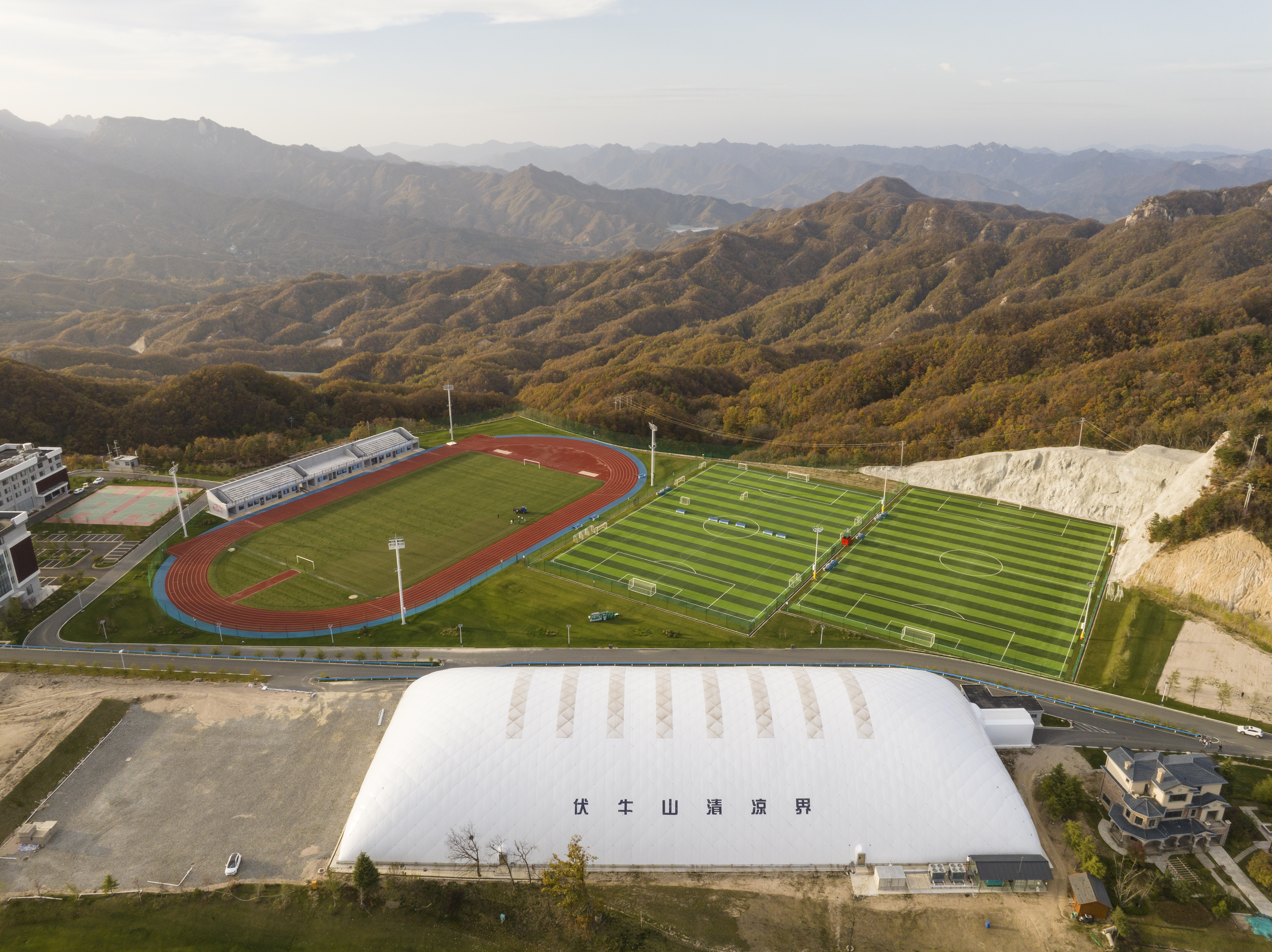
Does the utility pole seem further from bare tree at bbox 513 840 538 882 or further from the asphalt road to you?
bare tree at bbox 513 840 538 882

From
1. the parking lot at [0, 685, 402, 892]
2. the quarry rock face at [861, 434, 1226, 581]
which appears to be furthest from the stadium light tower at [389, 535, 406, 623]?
the quarry rock face at [861, 434, 1226, 581]

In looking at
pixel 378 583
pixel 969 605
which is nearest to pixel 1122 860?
pixel 969 605

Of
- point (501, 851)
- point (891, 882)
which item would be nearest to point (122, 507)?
point (501, 851)

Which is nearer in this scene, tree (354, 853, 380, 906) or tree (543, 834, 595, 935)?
tree (543, 834, 595, 935)

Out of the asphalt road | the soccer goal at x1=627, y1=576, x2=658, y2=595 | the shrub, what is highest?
the shrub

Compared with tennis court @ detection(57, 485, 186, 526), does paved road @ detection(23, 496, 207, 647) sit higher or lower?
lower
